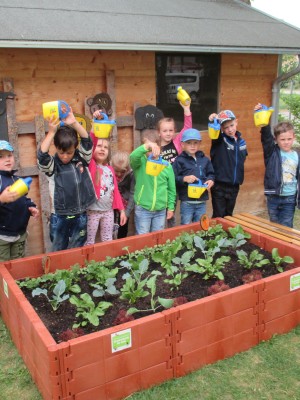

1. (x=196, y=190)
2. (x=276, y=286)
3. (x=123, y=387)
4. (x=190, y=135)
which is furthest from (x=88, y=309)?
(x=190, y=135)

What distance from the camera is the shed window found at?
217 inches

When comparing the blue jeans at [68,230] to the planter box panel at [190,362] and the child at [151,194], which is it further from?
the planter box panel at [190,362]

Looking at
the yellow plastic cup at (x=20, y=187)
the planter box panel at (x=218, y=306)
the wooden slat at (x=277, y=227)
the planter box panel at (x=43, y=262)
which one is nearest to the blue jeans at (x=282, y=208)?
the wooden slat at (x=277, y=227)

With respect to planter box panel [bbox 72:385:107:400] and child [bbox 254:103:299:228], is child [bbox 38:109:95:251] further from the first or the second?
child [bbox 254:103:299:228]

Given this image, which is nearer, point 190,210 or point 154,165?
point 154,165

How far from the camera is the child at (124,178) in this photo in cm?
483

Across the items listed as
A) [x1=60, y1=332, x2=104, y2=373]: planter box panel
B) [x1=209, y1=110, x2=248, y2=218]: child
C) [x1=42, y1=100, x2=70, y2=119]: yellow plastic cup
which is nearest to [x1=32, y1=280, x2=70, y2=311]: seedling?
[x1=60, y1=332, x2=104, y2=373]: planter box panel

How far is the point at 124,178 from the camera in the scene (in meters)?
4.95

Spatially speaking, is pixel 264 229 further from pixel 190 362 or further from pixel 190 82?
pixel 190 82

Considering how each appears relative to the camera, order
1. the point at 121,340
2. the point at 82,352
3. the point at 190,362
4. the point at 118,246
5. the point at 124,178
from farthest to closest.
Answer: the point at 124,178, the point at 118,246, the point at 190,362, the point at 121,340, the point at 82,352

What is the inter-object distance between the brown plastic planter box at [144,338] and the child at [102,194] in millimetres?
692

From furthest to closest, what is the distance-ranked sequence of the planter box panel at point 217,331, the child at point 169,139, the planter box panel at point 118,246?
the child at point 169,139 → the planter box panel at point 118,246 → the planter box panel at point 217,331

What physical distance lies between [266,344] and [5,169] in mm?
2560

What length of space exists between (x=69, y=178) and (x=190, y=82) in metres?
2.71
